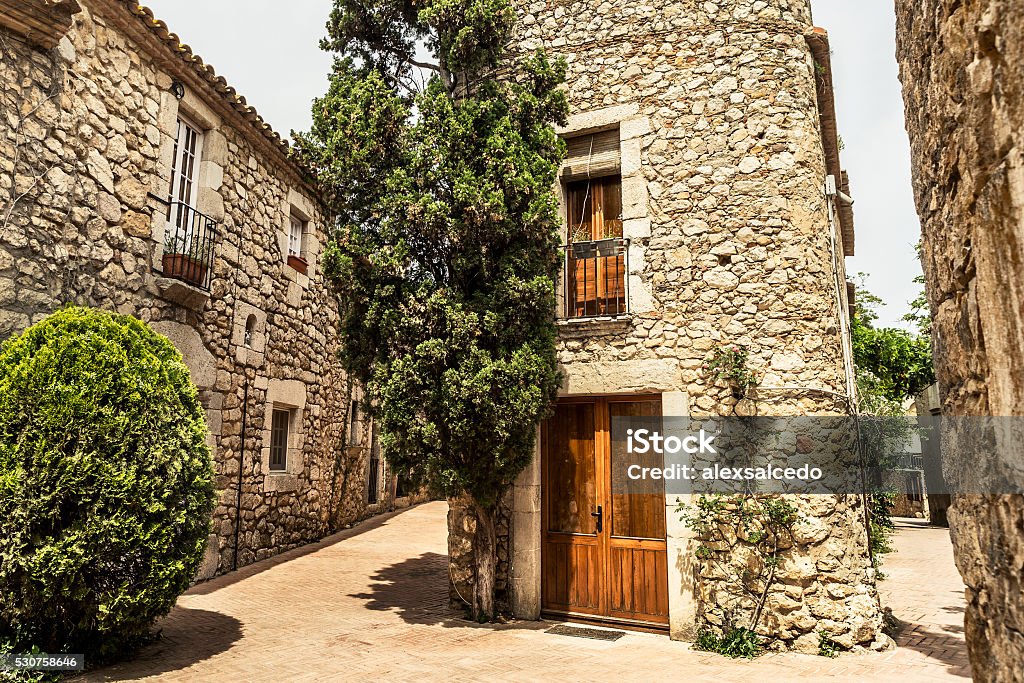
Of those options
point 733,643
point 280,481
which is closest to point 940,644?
point 733,643

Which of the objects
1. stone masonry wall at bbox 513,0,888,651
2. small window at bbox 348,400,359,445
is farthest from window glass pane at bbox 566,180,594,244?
small window at bbox 348,400,359,445

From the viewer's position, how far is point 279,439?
376 inches

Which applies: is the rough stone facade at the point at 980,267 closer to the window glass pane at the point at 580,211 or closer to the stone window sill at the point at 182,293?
the window glass pane at the point at 580,211

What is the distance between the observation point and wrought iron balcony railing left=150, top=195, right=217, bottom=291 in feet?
22.4

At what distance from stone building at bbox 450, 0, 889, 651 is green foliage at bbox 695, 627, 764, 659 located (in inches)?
4.4

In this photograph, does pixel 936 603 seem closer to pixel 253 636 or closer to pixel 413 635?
pixel 413 635

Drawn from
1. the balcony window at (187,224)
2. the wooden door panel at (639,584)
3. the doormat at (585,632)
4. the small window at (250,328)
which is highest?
the balcony window at (187,224)

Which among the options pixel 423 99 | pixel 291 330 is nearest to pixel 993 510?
pixel 423 99

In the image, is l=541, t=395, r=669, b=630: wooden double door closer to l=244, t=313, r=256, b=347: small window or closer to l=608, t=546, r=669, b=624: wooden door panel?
l=608, t=546, r=669, b=624: wooden door panel

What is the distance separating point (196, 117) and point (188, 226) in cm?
138

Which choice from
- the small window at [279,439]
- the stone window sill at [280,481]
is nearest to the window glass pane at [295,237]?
the small window at [279,439]

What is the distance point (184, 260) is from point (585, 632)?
231 inches

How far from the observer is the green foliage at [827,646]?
16.3 feet

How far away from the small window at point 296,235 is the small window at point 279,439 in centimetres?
264
